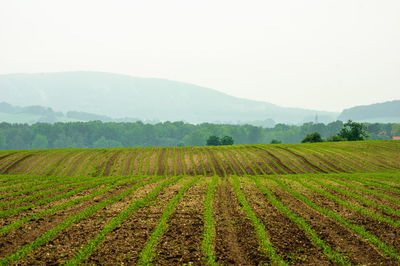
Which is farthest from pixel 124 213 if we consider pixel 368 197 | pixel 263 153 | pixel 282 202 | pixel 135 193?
pixel 263 153

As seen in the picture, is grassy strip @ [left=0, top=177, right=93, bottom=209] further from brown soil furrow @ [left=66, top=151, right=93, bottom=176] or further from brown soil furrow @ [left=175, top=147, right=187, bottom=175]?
brown soil furrow @ [left=175, top=147, right=187, bottom=175]

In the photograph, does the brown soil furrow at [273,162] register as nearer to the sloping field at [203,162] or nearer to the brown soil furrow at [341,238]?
the sloping field at [203,162]

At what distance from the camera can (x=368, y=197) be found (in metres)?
21.5

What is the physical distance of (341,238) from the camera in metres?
13.9

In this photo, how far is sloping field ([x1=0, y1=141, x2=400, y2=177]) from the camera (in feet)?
142

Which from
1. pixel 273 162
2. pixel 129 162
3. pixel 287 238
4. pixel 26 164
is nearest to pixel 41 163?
pixel 26 164

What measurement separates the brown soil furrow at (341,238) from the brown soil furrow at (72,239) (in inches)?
568

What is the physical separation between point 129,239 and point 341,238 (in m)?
13.0

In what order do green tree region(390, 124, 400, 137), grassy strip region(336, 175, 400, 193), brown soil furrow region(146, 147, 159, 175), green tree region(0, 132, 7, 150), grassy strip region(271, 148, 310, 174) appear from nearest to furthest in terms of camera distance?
grassy strip region(336, 175, 400, 193) → brown soil furrow region(146, 147, 159, 175) → grassy strip region(271, 148, 310, 174) → green tree region(0, 132, 7, 150) → green tree region(390, 124, 400, 137)

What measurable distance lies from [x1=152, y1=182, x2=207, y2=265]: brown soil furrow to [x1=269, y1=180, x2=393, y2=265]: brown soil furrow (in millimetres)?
7755

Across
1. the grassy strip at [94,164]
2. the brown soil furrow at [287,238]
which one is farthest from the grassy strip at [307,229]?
the grassy strip at [94,164]

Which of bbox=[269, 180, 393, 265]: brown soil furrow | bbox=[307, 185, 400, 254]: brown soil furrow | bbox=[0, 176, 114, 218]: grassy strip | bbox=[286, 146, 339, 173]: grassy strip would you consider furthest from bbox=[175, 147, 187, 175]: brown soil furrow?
bbox=[286, 146, 339, 173]: grassy strip

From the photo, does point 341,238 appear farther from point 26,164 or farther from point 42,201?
point 26,164

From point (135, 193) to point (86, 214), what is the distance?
6.11 m
